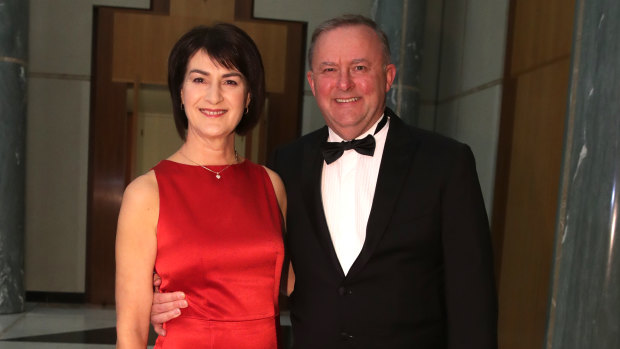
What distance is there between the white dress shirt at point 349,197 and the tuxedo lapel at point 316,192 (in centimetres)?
3

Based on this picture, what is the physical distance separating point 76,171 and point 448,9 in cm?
418

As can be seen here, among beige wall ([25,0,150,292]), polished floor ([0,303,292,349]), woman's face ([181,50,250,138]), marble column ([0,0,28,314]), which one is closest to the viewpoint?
woman's face ([181,50,250,138])

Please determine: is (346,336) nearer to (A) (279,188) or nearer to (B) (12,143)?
(A) (279,188)

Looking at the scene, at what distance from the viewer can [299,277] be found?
1768 millimetres

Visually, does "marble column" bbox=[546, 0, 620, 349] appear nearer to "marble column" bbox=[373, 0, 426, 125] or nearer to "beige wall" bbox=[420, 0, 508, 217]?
"beige wall" bbox=[420, 0, 508, 217]

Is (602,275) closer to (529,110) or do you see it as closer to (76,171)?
(529,110)

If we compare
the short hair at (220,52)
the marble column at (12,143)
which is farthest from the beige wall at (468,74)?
the marble column at (12,143)

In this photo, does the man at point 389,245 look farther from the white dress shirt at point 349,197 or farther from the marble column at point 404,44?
the marble column at point 404,44

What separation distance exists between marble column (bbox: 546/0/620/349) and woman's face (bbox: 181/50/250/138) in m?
1.56

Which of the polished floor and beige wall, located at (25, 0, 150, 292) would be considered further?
beige wall, located at (25, 0, 150, 292)

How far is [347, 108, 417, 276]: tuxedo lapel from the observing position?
1.65m

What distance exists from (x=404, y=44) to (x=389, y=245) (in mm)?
3675

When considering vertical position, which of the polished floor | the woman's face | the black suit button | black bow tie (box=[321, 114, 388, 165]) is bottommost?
the polished floor

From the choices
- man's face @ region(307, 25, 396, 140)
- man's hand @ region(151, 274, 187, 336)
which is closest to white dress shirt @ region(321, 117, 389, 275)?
man's face @ region(307, 25, 396, 140)
